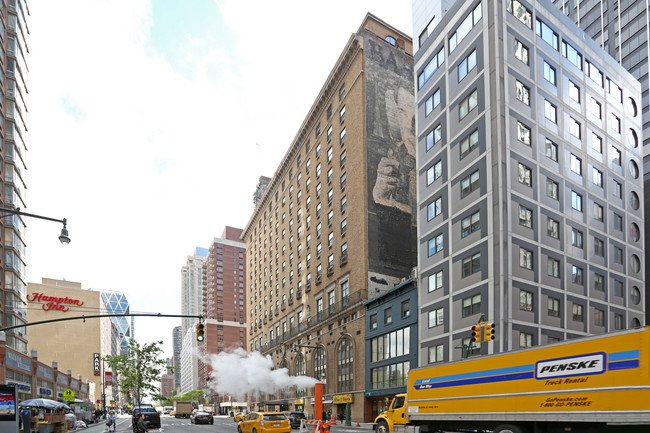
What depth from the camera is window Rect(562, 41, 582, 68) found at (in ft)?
155

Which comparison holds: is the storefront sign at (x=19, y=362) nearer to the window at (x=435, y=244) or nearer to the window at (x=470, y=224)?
the window at (x=435, y=244)

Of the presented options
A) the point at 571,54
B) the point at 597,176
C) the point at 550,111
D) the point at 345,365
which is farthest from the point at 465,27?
the point at 345,365

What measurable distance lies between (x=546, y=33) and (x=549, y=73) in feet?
11.7

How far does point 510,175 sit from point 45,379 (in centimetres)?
5589

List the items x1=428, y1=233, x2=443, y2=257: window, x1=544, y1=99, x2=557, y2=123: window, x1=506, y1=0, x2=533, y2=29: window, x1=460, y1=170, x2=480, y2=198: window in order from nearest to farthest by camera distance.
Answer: x1=460, y1=170, x2=480, y2=198: window → x1=506, y1=0, x2=533, y2=29: window → x1=544, y1=99, x2=557, y2=123: window → x1=428, y1=233, x2=443, y2=257: window

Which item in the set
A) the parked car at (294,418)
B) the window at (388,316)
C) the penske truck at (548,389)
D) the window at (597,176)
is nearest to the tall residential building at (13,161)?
the parked car at (294,418)

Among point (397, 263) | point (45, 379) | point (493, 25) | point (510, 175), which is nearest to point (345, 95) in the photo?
point (397, 263)

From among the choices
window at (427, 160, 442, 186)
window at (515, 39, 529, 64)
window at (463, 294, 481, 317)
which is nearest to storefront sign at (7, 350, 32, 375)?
window at (463, 294, 481, 317)

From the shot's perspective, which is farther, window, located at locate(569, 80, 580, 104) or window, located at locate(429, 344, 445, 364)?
window, located at locate(569, 80, 580, 104)

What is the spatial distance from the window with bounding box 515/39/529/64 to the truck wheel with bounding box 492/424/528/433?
3415 cm

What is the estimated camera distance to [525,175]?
41.5m

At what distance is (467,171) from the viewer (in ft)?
142

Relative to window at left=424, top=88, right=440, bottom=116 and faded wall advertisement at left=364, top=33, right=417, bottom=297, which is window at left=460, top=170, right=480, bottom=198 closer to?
window at left=424, top=88, right=440, bottom=116

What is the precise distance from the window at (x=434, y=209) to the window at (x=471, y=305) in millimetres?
9115
